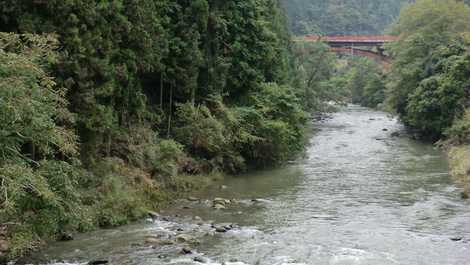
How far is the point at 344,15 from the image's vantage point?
146500 millimetres

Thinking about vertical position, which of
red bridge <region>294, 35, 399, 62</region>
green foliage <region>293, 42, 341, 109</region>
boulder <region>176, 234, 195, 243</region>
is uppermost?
red bridge <region>294, 35, 399, 62</region>

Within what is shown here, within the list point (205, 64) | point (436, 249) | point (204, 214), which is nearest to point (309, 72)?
point (205, 64)

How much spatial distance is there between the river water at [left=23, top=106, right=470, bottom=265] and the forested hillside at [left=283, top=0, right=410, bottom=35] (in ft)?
311

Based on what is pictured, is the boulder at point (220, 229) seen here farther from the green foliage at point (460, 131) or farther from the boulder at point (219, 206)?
the green foliage at point (460, 131)

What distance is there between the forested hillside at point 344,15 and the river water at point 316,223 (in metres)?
94.7

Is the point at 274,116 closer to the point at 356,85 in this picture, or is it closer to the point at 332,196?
the point at 332,196

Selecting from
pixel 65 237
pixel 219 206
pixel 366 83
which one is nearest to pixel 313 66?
pixel 366 83

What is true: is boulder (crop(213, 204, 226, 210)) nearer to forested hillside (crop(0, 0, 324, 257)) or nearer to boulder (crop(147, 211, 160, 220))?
forested hillside (crop(0, 0, 324, 257))

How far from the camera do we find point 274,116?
38312mm

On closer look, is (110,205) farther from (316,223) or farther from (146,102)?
(146,102)

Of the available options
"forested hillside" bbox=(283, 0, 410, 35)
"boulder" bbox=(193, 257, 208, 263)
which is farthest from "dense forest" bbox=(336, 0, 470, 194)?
"forested hillside" bbox=(283, 0, 410, 35)

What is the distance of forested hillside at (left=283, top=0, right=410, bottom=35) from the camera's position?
13427 centimetres

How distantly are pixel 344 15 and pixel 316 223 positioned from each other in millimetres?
129570

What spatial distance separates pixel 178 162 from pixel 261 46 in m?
12.4
